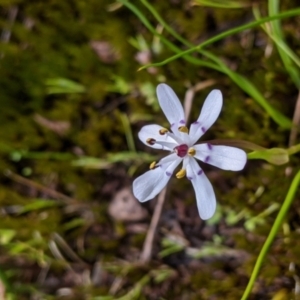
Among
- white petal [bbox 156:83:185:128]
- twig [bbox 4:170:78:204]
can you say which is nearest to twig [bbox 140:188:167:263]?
twig [bbox 4:170:78:204]

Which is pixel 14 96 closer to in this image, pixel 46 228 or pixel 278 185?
pixel 46 228

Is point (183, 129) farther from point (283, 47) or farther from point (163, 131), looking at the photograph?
point (283, 47)

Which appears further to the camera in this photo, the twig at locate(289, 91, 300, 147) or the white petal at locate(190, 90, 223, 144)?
the twig at locate(289, 91, 300, 147)

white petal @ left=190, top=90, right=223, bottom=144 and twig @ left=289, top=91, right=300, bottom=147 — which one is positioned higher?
twig @ left=289, top=91, right=300, bottom=147

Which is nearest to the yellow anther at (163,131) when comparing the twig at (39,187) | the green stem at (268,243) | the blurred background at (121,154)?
the green stem at (268,243)

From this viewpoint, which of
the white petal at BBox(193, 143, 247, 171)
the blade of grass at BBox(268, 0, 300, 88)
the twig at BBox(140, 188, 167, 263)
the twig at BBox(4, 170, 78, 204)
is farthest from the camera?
the twig at BBox(4, 170, 78, 204)

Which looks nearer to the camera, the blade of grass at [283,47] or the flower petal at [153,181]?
the flower petal at [153,181]

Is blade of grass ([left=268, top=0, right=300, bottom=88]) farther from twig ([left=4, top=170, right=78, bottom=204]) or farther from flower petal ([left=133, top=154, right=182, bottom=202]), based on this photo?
twig ([left=4, top=170, right=78, bottom=204])

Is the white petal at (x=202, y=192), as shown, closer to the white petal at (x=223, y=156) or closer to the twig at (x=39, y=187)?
the white petal at (x=223, y=156)
